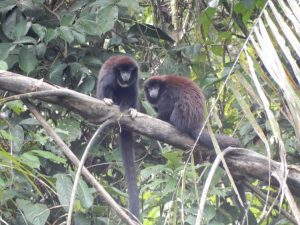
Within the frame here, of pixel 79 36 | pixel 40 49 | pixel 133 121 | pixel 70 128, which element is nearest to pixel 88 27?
pixel 79 36

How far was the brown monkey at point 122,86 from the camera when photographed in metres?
4.27

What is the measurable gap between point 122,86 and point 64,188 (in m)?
1.61

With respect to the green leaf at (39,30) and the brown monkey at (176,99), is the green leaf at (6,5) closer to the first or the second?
the green leaf at (39,30)

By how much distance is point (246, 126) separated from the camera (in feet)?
14.8

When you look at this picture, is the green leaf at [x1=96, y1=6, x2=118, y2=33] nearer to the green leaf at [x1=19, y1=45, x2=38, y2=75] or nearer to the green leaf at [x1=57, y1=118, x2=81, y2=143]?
the green leaf at [x1=19, y1=45, x2=38, y2=75]

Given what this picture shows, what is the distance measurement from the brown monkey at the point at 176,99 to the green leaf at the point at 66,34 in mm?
798

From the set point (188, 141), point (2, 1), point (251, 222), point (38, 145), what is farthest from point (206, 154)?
point (2, 1)

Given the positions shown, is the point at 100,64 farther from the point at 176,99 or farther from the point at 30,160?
the point at 30,160

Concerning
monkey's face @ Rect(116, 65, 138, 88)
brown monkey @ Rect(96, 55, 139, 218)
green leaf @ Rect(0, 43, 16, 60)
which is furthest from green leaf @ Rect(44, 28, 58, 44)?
monkey's face @ Rect(116, 65, 138, 88)

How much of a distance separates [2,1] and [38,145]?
0.99 meters

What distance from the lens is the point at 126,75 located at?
467 cm

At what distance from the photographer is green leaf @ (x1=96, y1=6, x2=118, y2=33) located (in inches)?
167

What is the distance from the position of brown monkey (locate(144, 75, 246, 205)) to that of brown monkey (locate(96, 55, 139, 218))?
132 mm

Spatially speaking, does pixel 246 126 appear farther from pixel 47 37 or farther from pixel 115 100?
pixel 47 37
